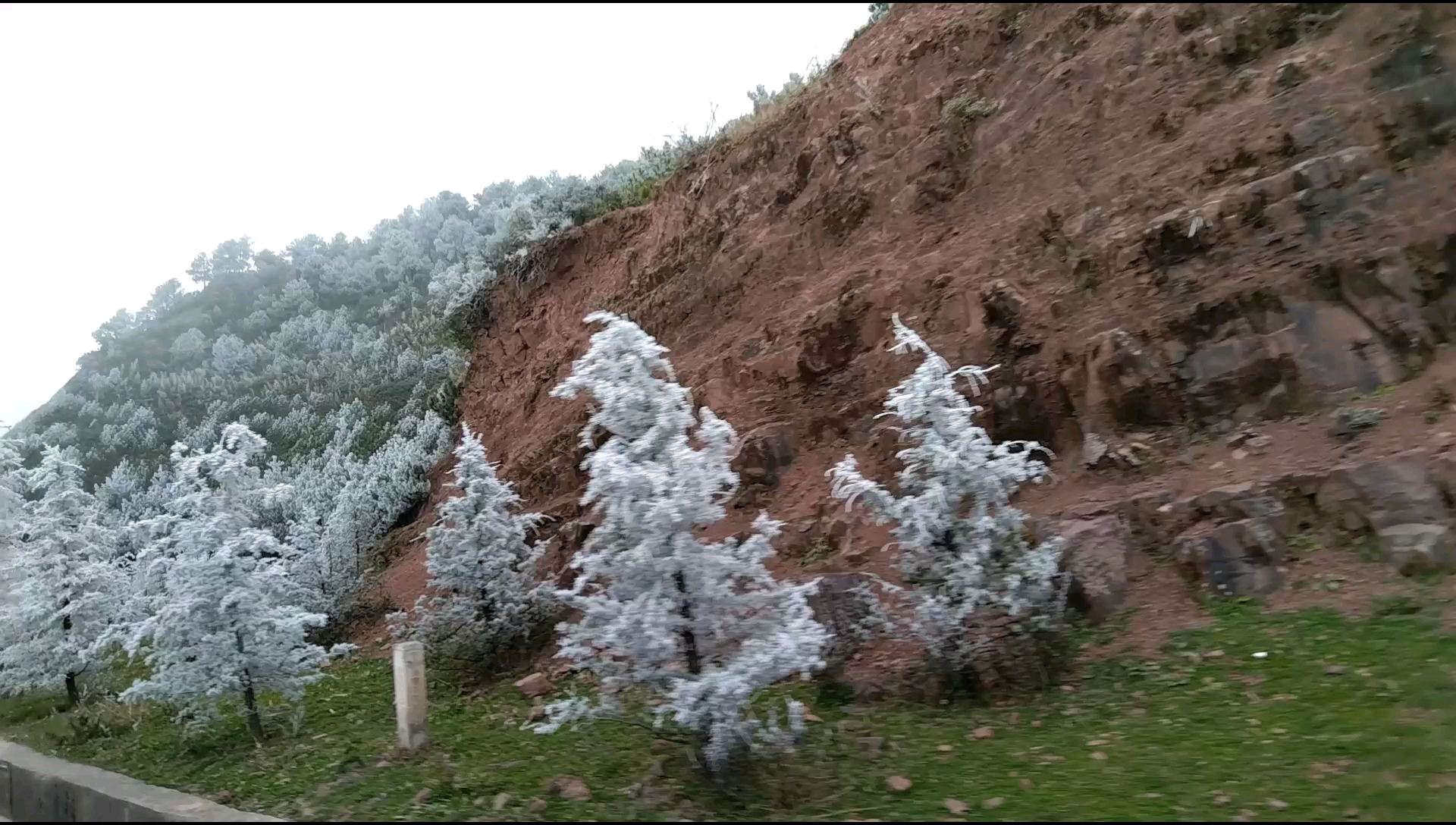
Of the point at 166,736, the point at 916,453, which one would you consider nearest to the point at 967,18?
the point at 916,453

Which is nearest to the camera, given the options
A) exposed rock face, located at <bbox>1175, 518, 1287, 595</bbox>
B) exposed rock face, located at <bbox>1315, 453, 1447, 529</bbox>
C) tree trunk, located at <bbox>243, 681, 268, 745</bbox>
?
exposed rock face, located at <bbox>1315, 453, 1447, 529</bbox>

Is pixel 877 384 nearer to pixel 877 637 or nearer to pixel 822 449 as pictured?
pixel 822 449

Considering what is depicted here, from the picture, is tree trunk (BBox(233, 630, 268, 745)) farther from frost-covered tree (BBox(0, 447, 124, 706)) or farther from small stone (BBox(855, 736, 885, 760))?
small stone (BBox(855, 736, 885, 760))

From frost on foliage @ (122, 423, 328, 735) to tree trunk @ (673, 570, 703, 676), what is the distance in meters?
3.65

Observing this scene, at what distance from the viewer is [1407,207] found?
8.83 m

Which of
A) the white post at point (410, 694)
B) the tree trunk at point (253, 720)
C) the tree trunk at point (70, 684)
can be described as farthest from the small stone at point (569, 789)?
the tree trunk at point (70, 684)

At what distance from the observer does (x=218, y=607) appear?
7.57 m

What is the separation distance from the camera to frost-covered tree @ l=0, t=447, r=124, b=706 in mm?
10688

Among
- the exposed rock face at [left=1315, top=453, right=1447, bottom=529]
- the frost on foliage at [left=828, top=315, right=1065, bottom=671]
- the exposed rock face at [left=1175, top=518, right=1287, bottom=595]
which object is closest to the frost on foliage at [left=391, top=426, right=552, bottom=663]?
the frost on foliage at [left=828, top=315, right=1065, bottom=671]

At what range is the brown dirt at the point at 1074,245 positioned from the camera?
8758 mm

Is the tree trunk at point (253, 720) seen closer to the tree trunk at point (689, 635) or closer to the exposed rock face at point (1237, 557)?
the tree trunk at point (689, 635)

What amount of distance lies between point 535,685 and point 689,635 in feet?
12.4

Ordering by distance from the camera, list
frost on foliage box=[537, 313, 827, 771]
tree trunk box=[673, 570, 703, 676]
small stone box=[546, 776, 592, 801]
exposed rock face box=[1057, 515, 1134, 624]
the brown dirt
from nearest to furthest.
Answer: frost on foliage box=[537, 313, 827, 771] → tree trunk box=[673, 570, 703, 676] → small stone box=[546, 776, 592, 801] → exposed rock face box=[1057, 515, 1134, 624] → the brown dirt

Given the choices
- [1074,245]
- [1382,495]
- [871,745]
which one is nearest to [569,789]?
[871,745]
